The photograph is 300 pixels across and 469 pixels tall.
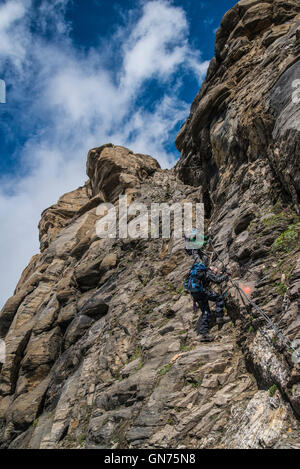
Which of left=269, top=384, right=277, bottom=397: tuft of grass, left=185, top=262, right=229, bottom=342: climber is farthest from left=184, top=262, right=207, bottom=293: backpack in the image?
left=269, top=384, right=277, bottom=397: tuft of grass

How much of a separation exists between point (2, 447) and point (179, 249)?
1208 cm

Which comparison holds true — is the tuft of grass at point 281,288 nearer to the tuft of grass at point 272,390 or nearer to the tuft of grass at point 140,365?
the tuft of grass at point 272,390

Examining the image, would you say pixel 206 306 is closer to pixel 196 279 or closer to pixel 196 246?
pixel 196 279

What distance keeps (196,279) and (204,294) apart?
56 cm

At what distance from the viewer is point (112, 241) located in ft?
69.6

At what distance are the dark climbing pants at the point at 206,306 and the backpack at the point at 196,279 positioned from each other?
182 mm

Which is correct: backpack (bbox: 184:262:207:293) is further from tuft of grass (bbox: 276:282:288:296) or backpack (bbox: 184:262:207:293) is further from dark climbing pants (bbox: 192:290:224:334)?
tuft of grass (bbox: 276:282:288:296)

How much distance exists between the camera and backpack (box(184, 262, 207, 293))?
1012 cm

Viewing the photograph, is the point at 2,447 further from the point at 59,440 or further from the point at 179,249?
the point at 179,249

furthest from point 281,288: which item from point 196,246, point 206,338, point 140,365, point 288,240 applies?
point 140,365

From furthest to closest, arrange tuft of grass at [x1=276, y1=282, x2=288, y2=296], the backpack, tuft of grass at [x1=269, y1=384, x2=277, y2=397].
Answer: the backpack < tuft of grass at [x1=276, y1=282, x2=288, y2=296] < tuft of grass at [x1=269, y1=384, x2=277, y2=397]

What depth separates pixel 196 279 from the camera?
10.5 metres

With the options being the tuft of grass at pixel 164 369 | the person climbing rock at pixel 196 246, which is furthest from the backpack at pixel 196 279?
the tuft of grass at pixel 164 369
